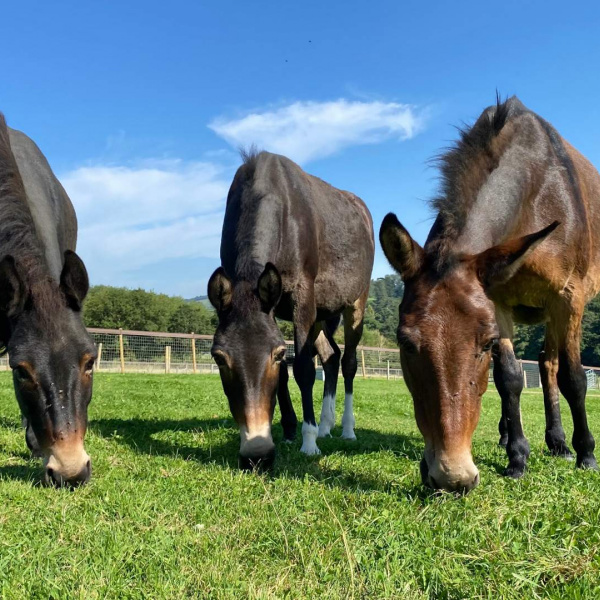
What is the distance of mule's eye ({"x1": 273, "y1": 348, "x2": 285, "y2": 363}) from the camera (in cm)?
441

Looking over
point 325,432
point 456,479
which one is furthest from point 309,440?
point 456,479

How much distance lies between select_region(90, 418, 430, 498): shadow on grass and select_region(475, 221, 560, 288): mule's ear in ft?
4.62

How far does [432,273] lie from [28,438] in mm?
3694

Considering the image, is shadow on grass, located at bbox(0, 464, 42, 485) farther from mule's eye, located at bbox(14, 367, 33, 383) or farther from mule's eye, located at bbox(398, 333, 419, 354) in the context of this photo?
mule's eye, located at bbox(398, 333, 419, 354)

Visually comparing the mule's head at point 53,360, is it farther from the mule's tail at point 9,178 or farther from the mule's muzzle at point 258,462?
the mule's muzzle at point 258,462

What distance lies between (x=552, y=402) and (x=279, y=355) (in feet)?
10.3

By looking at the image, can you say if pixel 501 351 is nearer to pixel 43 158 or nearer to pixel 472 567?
pixel 472 567

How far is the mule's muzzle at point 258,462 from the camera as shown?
4023 millimetres

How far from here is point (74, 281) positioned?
4.01m

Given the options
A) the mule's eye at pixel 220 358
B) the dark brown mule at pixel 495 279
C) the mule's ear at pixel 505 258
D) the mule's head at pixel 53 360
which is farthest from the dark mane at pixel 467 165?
the mule's head at pixel 53 360

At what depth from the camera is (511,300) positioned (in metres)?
4.75

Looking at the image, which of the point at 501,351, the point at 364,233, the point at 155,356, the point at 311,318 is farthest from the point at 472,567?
the point at 155,356

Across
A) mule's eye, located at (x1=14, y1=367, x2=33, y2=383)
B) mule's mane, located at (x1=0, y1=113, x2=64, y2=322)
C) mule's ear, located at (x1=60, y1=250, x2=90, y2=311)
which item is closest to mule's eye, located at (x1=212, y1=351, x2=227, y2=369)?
mule's ear, located at (x1=60, y1=250, x2=90, y2=311)

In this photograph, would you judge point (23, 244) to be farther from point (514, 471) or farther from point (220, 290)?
point (514, 471)
